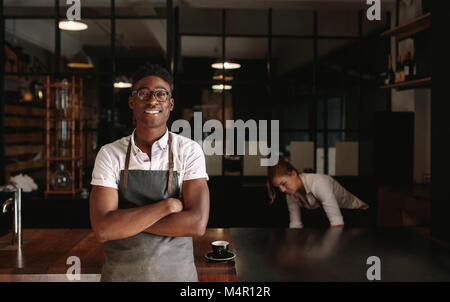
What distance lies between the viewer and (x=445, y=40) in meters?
2.54

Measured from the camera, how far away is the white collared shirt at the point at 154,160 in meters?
1.50

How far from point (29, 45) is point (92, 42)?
2.10m

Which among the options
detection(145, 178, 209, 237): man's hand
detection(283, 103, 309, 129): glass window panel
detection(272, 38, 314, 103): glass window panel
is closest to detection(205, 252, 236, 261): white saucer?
detection(145, 178, 209, 237): man's hand

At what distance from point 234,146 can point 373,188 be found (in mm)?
1638

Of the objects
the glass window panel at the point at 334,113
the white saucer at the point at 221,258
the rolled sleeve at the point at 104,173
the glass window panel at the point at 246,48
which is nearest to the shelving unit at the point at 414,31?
the glass window panel at the point at 334,113

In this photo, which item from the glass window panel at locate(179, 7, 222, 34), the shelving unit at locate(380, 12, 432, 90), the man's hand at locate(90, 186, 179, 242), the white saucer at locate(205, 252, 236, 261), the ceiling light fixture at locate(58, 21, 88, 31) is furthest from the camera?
the glass window panel at locate(179, 7, 222, 34)

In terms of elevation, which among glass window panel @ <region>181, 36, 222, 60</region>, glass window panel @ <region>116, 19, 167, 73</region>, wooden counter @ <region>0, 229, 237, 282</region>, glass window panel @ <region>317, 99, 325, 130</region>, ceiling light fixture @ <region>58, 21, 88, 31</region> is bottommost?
wooden counter @ <region>0, 229, 237, 282</region>

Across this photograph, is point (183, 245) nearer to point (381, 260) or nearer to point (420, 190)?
point (381, 260)

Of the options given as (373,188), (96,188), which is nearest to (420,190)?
(373,188)

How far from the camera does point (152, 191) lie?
1.49m

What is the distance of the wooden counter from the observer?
1.89m

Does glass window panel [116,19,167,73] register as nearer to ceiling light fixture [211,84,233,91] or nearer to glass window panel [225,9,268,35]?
glass window panel [225,9,268,35]

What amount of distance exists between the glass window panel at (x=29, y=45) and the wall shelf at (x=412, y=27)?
15.7ft

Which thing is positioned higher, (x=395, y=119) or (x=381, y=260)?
(x=395, y=119)
